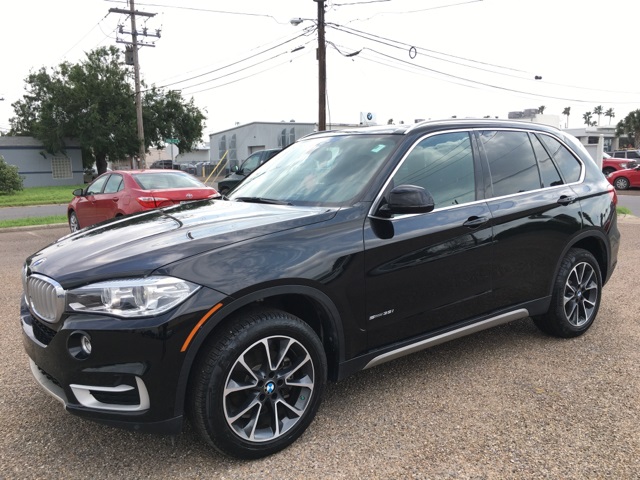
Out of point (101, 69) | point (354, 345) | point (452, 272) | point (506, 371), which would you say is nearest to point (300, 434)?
point (354, 345)

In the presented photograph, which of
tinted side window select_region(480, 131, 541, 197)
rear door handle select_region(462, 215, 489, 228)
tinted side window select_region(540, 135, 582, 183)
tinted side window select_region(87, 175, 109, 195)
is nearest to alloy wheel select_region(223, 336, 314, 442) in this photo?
rear door handle select_region(462, 215, 489, 228)

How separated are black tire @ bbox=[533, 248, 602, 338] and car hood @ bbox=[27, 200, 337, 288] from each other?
2271 mm

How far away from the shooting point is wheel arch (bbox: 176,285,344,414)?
251cm

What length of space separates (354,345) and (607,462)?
1435 millimetres

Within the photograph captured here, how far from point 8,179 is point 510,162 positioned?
95.9 feet

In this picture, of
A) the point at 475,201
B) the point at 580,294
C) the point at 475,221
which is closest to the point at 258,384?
the point at 475,221

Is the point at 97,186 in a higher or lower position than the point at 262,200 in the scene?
lower

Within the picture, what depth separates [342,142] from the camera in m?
3.85

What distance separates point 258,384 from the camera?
2.72 metres

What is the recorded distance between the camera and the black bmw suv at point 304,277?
97.6 inches

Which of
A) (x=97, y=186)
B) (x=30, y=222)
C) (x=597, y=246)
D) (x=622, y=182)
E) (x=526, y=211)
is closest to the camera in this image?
(x=526, y=211)

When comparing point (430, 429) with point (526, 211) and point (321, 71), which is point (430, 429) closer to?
point (526, 211)

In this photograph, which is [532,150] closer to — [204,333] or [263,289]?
[263,289]

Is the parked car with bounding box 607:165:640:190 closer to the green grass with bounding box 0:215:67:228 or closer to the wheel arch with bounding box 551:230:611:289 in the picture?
the wheel arch with bounding box 551:230:611:289
